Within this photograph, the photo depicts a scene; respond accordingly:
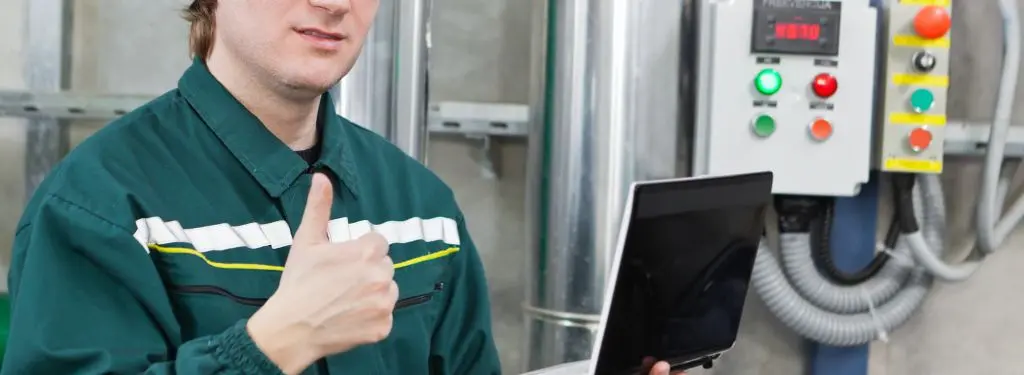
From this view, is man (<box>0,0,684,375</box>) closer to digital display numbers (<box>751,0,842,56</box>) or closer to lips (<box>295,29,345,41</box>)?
lips (<box>295,29,345,41</box>)

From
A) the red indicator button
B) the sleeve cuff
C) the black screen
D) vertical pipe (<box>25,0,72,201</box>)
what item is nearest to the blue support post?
the red indicator button

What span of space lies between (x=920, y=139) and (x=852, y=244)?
223mm

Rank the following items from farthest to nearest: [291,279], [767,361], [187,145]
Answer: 1. [767,361]
2. [187,145]
3. [291,279]

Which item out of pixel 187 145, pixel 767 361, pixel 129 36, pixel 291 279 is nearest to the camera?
pixel 291 279

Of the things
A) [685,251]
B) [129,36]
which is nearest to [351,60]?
[685,251]

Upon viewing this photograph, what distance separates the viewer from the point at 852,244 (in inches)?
63.2

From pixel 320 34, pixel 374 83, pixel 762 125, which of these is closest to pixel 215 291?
pixel 320 34

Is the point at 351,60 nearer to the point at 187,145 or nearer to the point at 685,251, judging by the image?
the point at 187,145

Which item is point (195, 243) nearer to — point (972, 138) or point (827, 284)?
point (827, 284)

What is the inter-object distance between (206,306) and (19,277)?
0.16 meters

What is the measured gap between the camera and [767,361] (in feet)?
5.51

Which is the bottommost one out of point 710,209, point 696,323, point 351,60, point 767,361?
point 767,361

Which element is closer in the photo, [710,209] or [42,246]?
[42,246]

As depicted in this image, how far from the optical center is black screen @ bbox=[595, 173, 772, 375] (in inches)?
32.5
